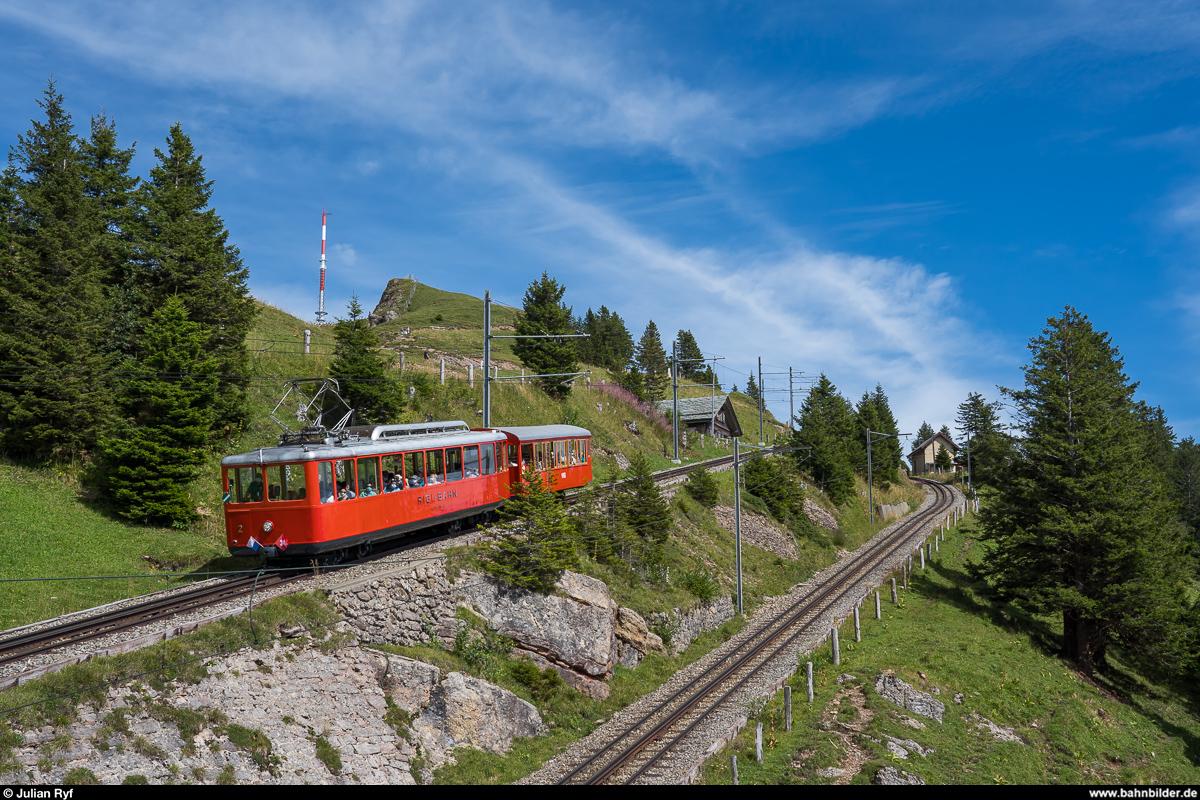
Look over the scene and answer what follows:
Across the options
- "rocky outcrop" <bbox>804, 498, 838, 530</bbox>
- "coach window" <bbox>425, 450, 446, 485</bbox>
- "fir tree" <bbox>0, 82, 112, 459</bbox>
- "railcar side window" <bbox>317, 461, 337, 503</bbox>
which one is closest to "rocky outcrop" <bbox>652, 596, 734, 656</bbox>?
"coach window" <bbox>425, 450, 446, 485</bbox>

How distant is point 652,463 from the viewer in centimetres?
5169

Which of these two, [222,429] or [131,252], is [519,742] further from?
[131,252]

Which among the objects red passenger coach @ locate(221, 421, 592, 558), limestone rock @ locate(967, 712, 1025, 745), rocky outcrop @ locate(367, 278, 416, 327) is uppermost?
rocky outcrop @ locate(367, 278, 416, 327)

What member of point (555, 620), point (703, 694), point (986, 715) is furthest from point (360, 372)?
point (986, 715)

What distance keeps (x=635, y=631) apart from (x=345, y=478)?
11910mm

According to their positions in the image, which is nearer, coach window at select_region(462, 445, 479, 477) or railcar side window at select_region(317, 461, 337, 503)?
railcar side window at select_region(317, 461, 337, 503)

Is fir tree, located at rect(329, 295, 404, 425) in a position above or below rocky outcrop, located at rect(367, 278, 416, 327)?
below

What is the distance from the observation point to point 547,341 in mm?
50781

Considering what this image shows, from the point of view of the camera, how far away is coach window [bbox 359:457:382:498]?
1964cm

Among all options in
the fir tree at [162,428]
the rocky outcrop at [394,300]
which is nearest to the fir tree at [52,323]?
the fir tree at [162,428]

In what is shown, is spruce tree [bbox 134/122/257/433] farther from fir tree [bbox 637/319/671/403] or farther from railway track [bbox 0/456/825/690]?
fir tree [bbox 637/319/671/403]

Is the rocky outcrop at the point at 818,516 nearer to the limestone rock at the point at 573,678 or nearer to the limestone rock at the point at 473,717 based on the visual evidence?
the limestone rock at the point at 573,678

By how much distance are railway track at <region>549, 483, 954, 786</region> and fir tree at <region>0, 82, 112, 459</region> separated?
21.5 metres

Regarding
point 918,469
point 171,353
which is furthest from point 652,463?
point 918,469
